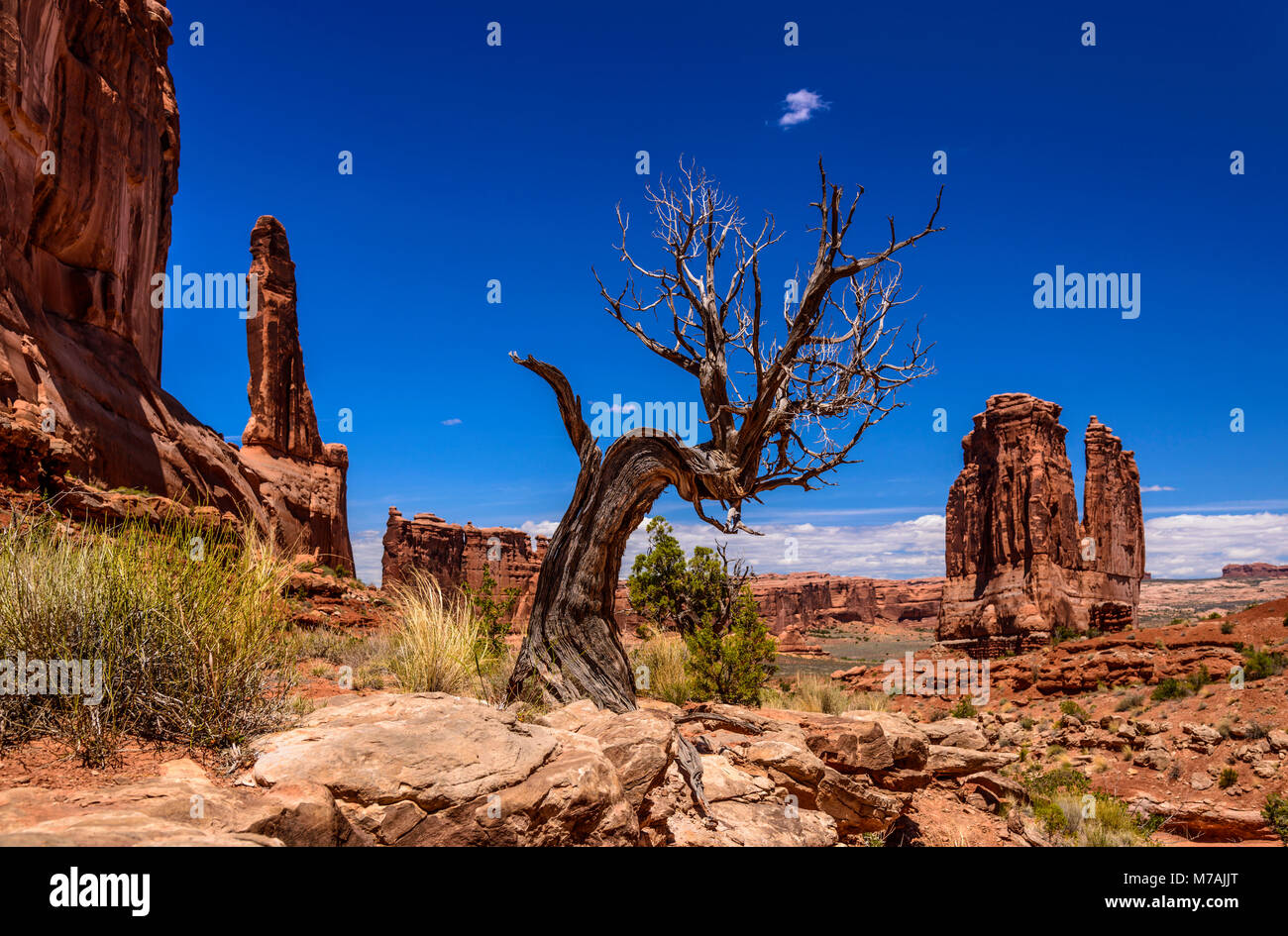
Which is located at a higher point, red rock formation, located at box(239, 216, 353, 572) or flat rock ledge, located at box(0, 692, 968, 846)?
red rock formation, located at box(239, 216, 353, 572)

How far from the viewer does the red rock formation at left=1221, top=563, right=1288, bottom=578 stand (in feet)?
486

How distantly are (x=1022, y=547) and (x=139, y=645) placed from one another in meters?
56.8

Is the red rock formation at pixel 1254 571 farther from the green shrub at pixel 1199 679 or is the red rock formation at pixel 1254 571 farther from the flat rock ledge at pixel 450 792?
the flat rock ledge at pixel 450 792

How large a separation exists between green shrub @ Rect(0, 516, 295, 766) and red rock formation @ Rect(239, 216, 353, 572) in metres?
35.8

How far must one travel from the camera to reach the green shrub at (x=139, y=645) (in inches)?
143

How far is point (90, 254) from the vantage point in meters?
20.4

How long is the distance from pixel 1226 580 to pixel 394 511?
15465cm

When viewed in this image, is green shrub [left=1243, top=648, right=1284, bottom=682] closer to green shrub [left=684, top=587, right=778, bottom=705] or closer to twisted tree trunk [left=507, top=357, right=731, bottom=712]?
green shrub [left=684, top=587, right=778, bottom=705]

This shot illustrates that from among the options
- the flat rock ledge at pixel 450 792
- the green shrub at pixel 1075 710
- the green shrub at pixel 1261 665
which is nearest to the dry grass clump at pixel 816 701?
the flat rock ledge at pixel 450 792

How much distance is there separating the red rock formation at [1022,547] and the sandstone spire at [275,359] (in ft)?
151

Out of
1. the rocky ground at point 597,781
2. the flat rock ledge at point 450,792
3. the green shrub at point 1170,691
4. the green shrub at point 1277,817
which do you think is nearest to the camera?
the flat rock ledge at point 450,792

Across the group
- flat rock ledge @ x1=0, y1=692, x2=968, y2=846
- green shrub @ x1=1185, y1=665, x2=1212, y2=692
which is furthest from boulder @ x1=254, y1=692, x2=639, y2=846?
green shrub @ x1=1185, y1=665, x2=1212, y2=692
